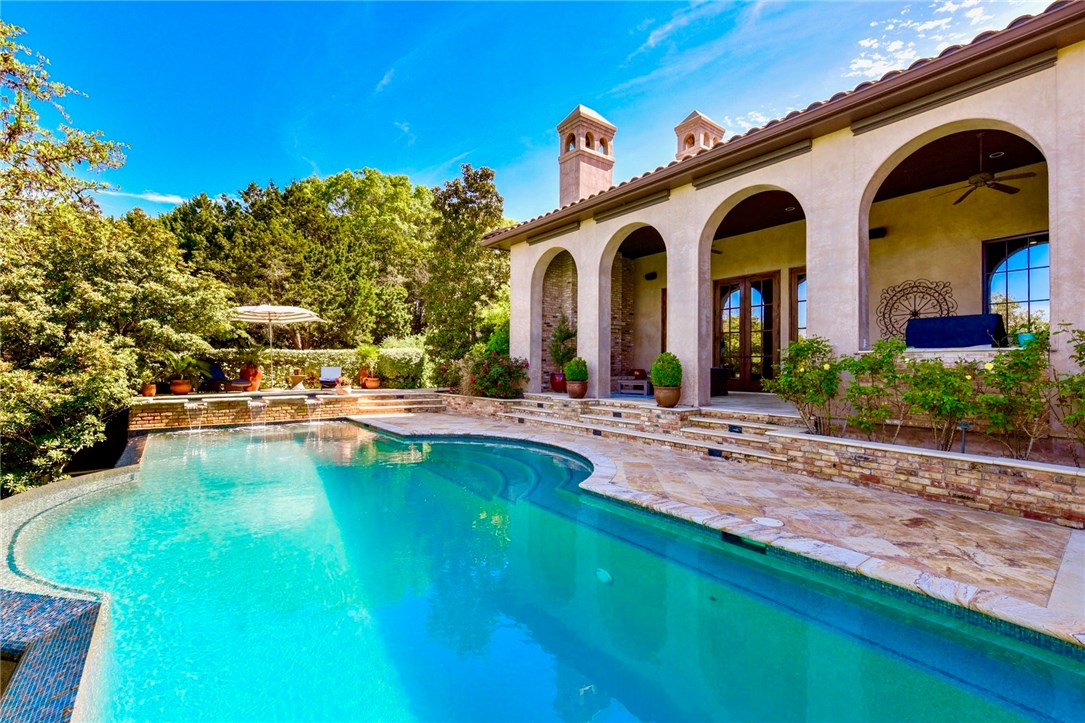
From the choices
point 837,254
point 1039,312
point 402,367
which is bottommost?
point 402,367

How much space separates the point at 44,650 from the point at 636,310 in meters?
13.4

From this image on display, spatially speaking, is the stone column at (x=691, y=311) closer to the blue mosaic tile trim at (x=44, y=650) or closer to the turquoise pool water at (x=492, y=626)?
the turquoise pool water at (x=492, y=626)

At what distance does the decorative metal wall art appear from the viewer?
335 inches

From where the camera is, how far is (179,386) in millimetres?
12188

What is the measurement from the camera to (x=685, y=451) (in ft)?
24.6

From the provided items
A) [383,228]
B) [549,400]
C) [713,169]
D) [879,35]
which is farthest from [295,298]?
[879,35]

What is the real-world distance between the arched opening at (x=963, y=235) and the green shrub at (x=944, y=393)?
2705mm

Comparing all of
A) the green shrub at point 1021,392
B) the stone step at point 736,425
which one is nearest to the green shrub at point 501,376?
the stone step at point 736,425

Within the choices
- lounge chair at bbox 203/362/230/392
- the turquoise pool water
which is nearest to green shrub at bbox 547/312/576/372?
the turquoise pool water

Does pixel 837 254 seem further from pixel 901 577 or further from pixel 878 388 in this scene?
pixel 901 577

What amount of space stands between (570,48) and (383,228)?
1828 centimetres

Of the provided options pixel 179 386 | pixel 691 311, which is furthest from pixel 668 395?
pixel 179 386

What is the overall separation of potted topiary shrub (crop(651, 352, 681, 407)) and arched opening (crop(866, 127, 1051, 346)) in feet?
10.8

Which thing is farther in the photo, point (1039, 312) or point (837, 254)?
point (1039, 312)
